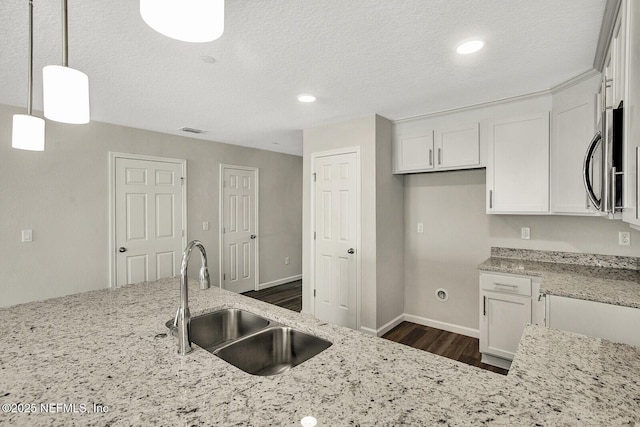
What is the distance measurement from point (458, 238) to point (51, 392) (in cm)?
337

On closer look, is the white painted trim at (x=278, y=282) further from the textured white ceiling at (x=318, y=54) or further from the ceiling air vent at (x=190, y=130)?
the textured white ceiling at (x=318, y=54)

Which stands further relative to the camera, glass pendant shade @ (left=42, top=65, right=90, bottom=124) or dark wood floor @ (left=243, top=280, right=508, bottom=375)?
dark wood floor @ (left=243, top=280, right=508, bottom=375)

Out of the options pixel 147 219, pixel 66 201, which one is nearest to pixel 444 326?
pixel 147 219

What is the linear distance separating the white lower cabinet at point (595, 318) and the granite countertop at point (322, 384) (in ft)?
2.96

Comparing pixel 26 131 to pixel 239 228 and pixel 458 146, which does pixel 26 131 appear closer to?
pixel 458 146

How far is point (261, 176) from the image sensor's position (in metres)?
5.23

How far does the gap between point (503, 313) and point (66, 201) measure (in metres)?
4.37

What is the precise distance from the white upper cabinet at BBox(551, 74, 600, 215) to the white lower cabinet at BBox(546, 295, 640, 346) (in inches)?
26.7

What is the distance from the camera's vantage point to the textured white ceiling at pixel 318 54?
155 cm

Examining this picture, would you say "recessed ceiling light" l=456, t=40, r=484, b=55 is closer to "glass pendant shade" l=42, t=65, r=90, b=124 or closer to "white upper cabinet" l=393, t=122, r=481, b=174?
"white upper cabinet" l=393, t=122, r=481, b=174

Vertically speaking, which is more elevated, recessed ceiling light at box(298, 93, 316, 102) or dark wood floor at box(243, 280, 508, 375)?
recessed ceiling light at box(298, 93, 316, 102)

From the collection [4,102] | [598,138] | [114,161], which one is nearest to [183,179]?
[114,161]

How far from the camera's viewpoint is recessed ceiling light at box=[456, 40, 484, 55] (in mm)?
1813

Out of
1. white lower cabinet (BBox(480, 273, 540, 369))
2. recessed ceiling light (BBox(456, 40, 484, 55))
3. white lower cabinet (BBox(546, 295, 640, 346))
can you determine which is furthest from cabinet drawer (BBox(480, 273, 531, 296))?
recessed ceiling light (BBox(456, 40, 484, 55))
